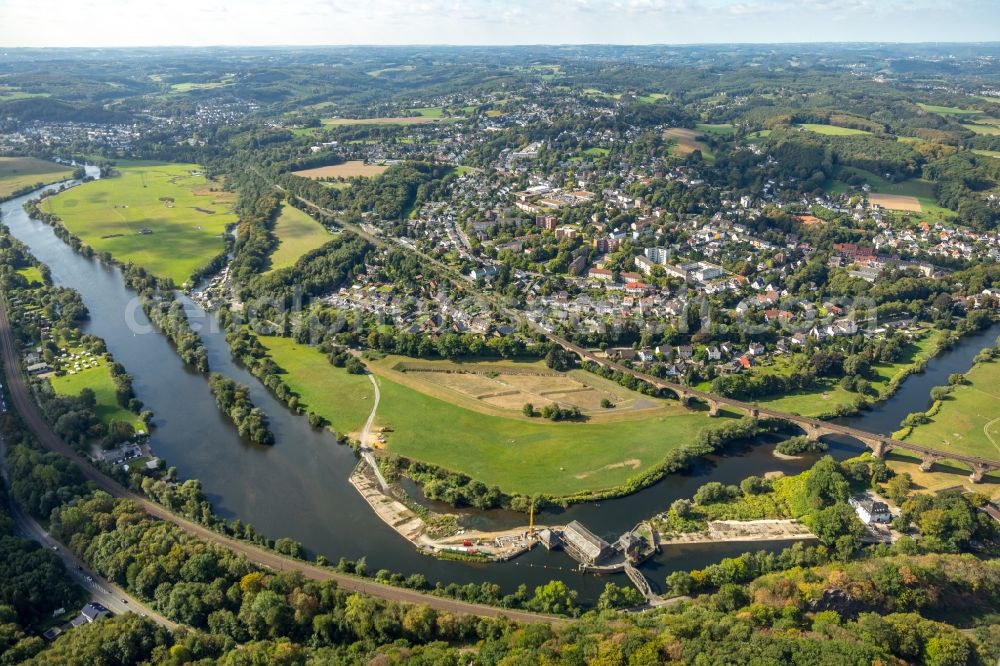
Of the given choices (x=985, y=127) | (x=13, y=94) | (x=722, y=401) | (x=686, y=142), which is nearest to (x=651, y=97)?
(x=686, y=142)

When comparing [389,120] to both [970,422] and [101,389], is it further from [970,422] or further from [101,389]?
[970,422]

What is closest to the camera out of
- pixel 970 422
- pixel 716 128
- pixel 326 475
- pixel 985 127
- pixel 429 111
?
pixel 326 475

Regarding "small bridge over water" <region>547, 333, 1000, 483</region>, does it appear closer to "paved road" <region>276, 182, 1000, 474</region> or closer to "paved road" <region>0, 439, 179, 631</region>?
"paved road" <region>276, 182, 1000, 474</region>

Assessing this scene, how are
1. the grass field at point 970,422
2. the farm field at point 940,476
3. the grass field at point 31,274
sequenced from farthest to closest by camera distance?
the grass field at point 31,274 < the grass field at point 970,422 < the farm field at point 940,476

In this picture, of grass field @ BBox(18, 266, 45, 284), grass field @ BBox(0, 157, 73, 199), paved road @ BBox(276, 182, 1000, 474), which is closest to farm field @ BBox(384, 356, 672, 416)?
paved road @ BBox(276, 182, 1000, 474)

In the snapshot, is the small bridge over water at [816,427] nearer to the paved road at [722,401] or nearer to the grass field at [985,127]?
the paved road at [722,401]

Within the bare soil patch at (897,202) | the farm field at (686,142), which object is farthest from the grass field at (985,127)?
the farm field at (686,142)
